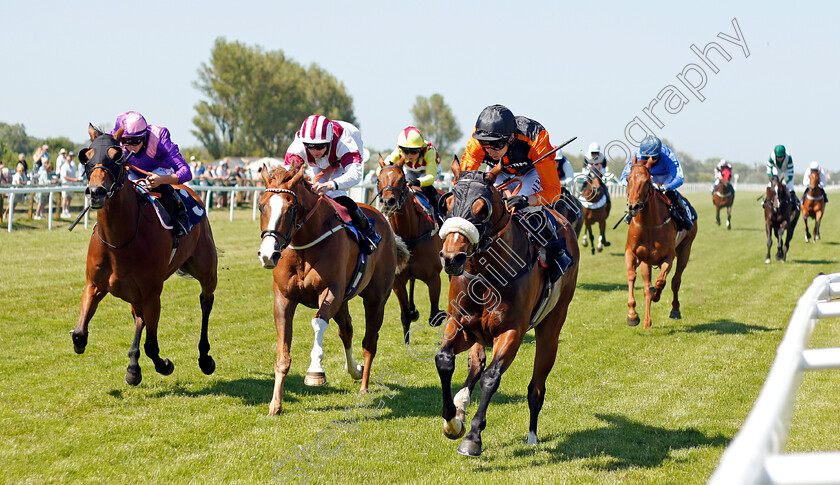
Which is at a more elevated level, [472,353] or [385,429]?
[472,353]

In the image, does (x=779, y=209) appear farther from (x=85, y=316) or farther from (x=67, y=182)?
(x=67, y=182)

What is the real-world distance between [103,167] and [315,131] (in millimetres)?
1737

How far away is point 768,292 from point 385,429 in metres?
9.41

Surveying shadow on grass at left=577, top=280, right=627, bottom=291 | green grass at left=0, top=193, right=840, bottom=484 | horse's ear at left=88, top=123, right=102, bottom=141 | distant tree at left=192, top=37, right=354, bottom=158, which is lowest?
green grass at left=0, top=193, right=840, bottom=484

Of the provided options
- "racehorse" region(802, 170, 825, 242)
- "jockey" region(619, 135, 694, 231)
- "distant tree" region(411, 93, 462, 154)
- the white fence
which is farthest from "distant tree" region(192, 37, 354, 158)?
the white fence

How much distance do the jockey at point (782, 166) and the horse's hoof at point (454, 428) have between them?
1433 cm

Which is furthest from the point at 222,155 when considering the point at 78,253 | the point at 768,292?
the point at 768,292

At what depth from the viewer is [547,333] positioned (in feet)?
18.5

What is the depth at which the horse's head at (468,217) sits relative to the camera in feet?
14.4

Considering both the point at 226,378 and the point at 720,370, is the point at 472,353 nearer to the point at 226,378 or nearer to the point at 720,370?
the point at 226,378

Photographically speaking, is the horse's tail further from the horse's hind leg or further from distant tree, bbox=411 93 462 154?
distant tree, bbox=411 93 462 154

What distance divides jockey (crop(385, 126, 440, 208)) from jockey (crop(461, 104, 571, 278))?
12.5ft

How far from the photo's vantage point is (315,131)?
665 cm

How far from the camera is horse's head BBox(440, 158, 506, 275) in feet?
14.4
